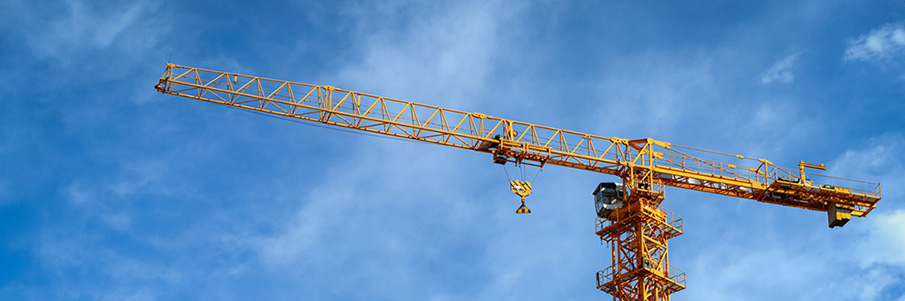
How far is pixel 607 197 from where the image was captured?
94.0 meters

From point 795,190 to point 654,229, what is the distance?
11654 mm

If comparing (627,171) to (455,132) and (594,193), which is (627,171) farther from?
(455,132)

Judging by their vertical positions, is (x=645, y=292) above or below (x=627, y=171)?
below

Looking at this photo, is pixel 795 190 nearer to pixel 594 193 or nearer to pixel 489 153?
pixel 594 193

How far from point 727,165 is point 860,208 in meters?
11.5

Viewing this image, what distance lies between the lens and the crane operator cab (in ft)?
306

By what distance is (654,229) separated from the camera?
9300cm

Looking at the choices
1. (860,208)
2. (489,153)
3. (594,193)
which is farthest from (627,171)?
(860,208)

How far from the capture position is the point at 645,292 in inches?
3551

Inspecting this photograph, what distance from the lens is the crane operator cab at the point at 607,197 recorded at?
93375 mm

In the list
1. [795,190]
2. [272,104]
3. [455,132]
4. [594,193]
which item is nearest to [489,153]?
[455,132]

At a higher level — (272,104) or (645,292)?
(272,104)

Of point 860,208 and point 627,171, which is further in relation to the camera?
point 860,208

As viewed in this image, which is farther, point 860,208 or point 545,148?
point 860,208
